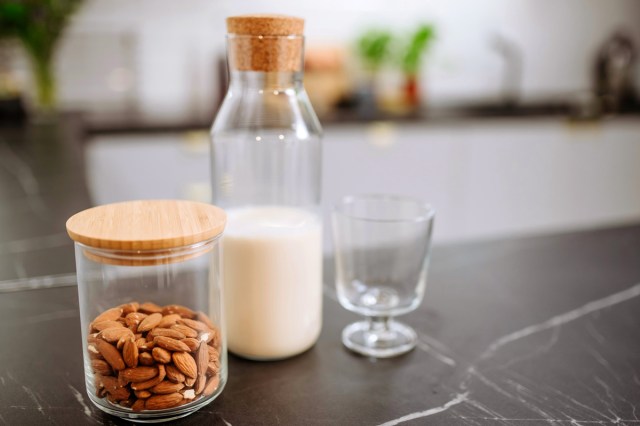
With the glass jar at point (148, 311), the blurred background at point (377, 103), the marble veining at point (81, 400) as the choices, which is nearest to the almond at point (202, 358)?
the glass jar at point (148, 311)

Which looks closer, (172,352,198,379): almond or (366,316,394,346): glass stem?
(172,352,198,379): almond

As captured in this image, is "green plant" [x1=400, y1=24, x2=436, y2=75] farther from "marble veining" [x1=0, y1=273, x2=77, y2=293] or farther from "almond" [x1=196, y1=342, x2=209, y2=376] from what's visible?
"almond" [x1=196, y1=342, x2=209, y2=376]

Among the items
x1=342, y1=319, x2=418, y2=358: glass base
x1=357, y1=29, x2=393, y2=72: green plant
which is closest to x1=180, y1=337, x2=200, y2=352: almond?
x1=342, y1=319, x2=418, y2=358: glass base

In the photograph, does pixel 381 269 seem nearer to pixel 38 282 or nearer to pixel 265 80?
pixel 265 80

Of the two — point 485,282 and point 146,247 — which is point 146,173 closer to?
point 485,282

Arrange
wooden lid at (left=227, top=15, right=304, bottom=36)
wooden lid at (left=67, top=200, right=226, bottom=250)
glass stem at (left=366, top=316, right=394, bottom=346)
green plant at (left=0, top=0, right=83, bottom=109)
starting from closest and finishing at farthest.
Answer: wooden lid at (left=67, top=200, right=226, bottom=250) < wooden lid at (left=227, top=15, right=304, bottom=36) < glass stem at (left=366, top=316, right=394, bottom=346) < green plant at (left=0, top=0, right=83, bottom=109)

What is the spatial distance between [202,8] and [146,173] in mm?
828

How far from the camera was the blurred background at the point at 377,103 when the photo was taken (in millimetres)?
2326

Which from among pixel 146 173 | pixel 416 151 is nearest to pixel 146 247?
pixel 146 173

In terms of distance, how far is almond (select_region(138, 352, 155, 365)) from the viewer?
1.81 ft

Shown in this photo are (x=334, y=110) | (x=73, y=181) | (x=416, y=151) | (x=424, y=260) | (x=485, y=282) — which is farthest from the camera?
(x=334, y=110)

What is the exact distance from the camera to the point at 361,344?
75 centimetres

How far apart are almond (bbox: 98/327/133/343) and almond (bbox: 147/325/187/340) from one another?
0.02 metres

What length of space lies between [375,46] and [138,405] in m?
2.40
